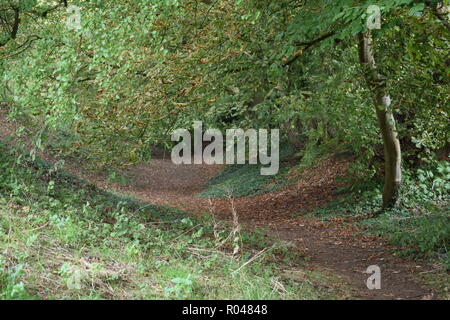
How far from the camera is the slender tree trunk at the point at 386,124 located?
9.75 m

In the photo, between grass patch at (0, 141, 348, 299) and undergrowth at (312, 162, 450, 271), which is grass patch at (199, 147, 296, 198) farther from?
grass patch at (0, 141, 348, 299)

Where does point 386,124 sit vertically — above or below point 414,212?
above

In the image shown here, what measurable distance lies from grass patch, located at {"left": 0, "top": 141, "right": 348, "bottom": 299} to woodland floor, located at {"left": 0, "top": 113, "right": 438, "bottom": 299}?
2.54ft

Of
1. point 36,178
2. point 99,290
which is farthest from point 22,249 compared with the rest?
point 36,178

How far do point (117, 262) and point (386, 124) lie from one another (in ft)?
24.0

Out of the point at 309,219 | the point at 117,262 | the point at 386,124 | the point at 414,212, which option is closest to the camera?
the point at 117,262

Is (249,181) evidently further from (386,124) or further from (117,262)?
(117,262)

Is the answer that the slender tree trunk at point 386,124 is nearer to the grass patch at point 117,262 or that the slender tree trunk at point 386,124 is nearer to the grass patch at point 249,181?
the grass patch at point 117,262

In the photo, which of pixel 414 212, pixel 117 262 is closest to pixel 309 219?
pixel 414 212

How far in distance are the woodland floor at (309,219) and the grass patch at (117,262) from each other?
77 centimetres

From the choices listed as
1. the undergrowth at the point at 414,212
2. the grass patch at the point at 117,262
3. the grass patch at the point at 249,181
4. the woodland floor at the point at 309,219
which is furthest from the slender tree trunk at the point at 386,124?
the grass patch at the point at 249,181

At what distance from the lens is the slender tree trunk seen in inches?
384

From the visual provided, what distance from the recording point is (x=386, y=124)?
11180mm

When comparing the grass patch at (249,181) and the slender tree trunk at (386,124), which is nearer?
the slender tree trunk at (386,124)
